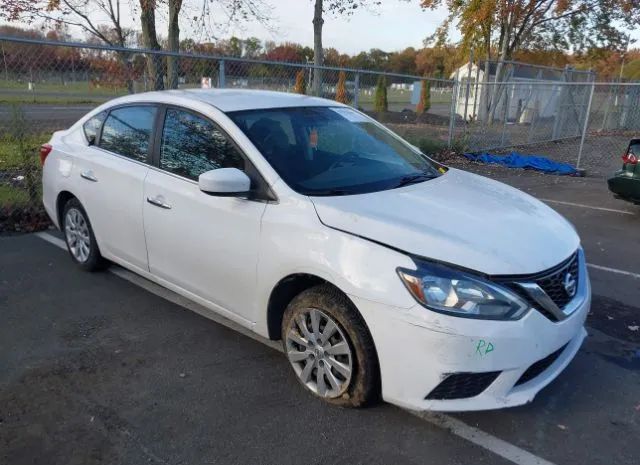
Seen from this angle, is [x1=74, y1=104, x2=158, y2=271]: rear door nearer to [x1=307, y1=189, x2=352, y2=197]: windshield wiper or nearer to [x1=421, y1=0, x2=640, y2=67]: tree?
[x1=307, y1=189, x2=352, y2=197]: windshield wiper

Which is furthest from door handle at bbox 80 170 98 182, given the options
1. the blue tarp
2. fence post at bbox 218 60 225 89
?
the blue tarp

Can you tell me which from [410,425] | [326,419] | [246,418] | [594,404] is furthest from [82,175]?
[594,404]

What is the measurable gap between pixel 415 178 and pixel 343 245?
1.15 m

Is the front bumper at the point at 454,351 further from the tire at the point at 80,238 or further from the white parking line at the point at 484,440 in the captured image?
the tire at the point at 80,238

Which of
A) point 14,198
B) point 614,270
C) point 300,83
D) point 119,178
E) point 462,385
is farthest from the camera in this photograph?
point 300,83

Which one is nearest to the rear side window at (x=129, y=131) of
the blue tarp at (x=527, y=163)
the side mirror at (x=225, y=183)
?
the side mirror at (x=225, y=183)

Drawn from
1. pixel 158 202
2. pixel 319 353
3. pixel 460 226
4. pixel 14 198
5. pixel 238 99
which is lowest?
pixel 14 198

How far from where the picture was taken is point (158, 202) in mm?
3758

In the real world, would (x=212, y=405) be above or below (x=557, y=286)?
below

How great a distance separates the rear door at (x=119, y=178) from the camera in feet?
13.1

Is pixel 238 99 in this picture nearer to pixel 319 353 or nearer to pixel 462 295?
pixel 319 353

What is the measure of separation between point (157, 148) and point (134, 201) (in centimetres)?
43

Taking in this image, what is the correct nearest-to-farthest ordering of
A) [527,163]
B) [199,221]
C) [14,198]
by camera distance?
[199,221] → [14,198] → [527,163]

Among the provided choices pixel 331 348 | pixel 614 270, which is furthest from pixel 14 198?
pixel 614 270
